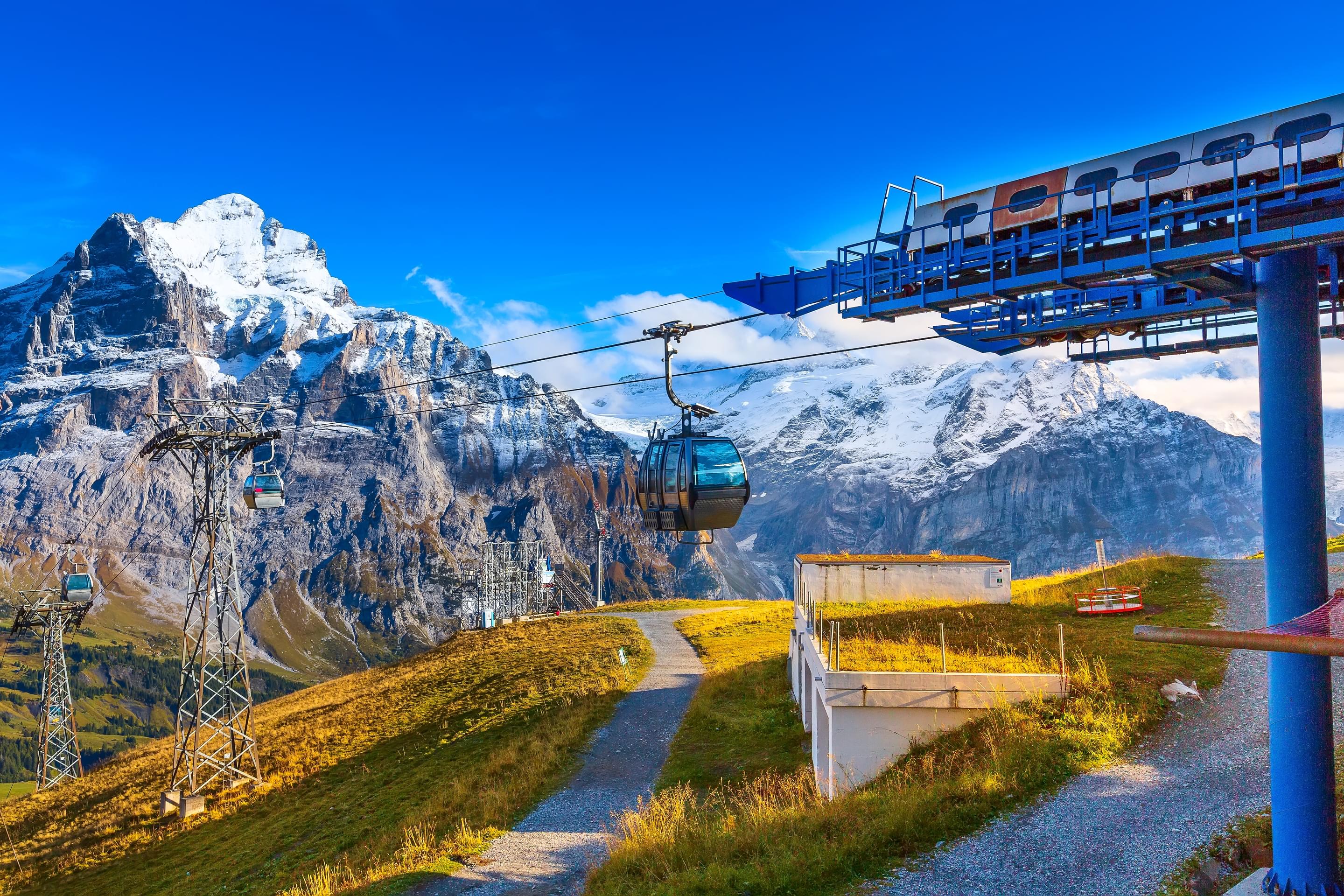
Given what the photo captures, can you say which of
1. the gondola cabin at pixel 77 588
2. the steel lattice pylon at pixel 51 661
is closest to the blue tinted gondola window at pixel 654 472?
the gondola cabin at pixel 77 588

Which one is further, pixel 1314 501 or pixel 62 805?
pixel 62 805

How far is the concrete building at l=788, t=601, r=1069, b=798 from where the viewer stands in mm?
17016

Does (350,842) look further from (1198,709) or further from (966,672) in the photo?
(1198,709)

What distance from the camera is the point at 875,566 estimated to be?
105ft

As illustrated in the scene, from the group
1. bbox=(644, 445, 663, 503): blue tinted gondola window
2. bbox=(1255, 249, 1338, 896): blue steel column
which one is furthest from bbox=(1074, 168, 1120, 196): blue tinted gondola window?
bbox=(644, 445, 663, 503): blue tinted gondola window

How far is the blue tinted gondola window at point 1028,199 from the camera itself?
1288cm

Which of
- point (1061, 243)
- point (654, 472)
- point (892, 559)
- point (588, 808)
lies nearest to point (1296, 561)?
point (1061, 243)

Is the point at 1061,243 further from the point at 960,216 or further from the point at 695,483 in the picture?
the point at 695,483

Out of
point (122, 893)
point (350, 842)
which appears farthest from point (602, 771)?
point (122, 893)

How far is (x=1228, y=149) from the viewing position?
36.0 feet

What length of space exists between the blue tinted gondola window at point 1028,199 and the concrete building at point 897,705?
28.4 feet

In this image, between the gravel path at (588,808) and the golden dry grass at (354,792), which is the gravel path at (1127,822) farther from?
the golden dry grass at (354,792)

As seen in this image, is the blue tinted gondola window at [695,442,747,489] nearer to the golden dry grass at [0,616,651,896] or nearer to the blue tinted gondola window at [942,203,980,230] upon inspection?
the blue tinted gondola window at [942,203,980,230]

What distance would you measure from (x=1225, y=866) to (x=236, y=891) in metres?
19.5
